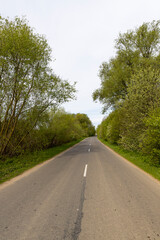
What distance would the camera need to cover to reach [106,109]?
63.5ft

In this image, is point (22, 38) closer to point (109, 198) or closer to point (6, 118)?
point (6, 118)

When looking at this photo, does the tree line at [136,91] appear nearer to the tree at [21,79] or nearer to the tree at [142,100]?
the tree at [142,100]

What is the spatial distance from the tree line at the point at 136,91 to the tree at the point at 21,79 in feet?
27.3

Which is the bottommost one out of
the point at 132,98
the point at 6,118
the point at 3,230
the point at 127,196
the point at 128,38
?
the point at 127,196

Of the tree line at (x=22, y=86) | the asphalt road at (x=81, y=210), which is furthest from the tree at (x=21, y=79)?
the asphalt road at (x=81, y=210)

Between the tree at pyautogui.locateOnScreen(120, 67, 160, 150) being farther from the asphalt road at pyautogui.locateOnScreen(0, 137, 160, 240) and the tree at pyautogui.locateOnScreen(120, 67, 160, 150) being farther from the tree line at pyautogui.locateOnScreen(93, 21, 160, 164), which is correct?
the asphalt road at pyautogui.locateOnScreen(0, 137, 160, 240)

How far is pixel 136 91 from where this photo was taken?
1016cm

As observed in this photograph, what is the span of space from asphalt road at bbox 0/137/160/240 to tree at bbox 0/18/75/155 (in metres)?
7.45

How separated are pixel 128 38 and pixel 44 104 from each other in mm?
14696

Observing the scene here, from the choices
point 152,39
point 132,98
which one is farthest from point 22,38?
point 152,39

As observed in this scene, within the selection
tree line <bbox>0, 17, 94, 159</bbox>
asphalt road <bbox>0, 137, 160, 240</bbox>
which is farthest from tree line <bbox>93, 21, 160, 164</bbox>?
tree line <bbox>0, 17, 94, 159</bbox>

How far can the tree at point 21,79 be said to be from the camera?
10240 mm

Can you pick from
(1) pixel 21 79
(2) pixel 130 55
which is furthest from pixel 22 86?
(2) pixel 130 55

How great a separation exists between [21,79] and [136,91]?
1010cm
